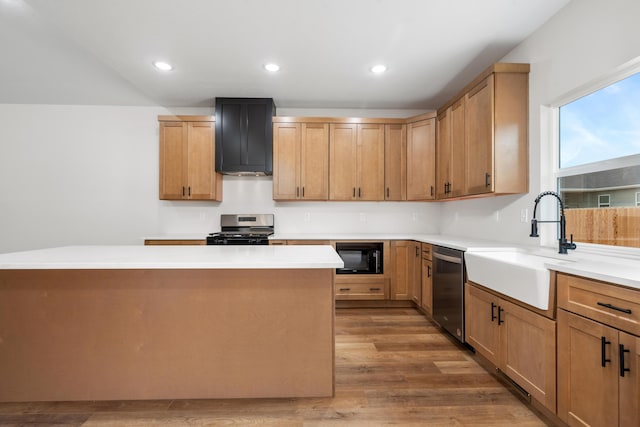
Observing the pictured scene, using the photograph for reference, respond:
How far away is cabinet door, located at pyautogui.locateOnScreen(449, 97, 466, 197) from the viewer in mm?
2979

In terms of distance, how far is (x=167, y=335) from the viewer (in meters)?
1.75

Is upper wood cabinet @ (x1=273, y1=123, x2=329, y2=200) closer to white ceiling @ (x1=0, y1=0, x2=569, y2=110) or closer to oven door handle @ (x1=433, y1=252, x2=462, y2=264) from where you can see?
white ceiling @ (x1=0, y1=0, x2=569, y2=110)

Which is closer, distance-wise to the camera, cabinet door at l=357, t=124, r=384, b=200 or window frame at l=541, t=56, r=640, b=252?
window frame at l=541, t=56, r=640, b=252

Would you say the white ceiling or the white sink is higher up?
the white ceiling

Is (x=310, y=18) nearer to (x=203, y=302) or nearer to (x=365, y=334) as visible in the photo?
(x=203, y=302)

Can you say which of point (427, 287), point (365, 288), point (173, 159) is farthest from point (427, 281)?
point (173, 159)

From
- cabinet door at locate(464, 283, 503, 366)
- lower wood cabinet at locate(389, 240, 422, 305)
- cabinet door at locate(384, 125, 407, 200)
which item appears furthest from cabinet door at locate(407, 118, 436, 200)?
cabinet door at locate(464, 283, 503, 366)

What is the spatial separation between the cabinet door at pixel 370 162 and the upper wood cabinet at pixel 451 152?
71cm

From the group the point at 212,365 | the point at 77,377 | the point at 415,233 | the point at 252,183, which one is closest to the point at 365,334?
the point at 212,365

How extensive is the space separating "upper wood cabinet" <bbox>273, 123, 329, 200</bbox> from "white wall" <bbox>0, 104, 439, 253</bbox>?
36 cm

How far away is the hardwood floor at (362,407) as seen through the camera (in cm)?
166

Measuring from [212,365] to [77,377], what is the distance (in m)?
0.81

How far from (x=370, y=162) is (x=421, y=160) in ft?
2.12

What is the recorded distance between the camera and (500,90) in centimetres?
249
